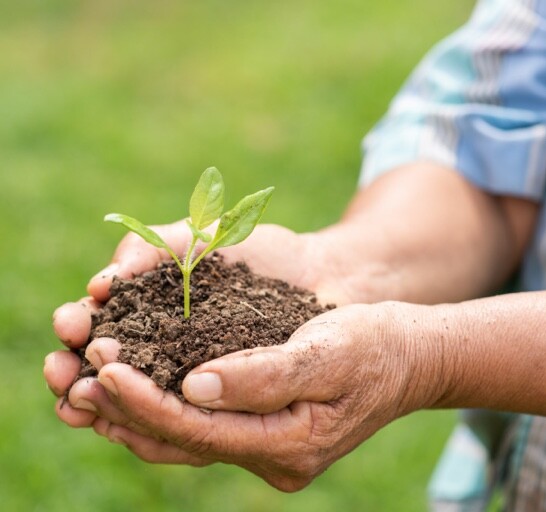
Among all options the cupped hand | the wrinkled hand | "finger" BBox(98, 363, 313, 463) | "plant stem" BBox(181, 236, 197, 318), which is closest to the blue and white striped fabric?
the cupped hand

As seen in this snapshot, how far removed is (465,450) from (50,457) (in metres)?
1.53

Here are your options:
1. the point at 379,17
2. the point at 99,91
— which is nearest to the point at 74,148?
the point at 99,91

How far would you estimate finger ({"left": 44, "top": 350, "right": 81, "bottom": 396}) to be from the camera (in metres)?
1.86

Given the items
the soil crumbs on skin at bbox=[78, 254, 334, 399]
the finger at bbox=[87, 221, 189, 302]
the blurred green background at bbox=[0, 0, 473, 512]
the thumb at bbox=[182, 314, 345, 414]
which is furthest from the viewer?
the blurred green background at bbox=[0, 0, 473, 512]

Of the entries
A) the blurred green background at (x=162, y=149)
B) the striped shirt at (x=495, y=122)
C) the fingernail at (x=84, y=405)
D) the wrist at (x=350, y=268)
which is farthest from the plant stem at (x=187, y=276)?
the blurred green background at (x=162, y=149)

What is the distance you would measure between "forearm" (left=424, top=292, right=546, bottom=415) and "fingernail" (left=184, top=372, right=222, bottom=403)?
46cm

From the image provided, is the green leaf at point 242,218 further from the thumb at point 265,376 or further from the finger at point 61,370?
the finger at point 61,370

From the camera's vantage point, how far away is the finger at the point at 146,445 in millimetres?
1870

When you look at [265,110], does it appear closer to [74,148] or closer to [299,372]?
[74,148]

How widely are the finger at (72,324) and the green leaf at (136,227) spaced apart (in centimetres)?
22

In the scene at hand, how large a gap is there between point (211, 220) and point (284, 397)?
43 cm

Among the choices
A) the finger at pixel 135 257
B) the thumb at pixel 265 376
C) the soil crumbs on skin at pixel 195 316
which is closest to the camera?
the thumb at pixel 265 376

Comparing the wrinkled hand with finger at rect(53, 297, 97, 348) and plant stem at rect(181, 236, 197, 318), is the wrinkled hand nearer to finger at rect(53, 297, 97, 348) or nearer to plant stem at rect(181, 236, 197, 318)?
finger at rect(53, 297, 97, 348)

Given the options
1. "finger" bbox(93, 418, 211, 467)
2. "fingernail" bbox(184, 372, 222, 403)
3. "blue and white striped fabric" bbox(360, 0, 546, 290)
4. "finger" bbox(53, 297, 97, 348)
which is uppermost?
"blue and white striped fabric" bbox(360, 0, 546, 290)
